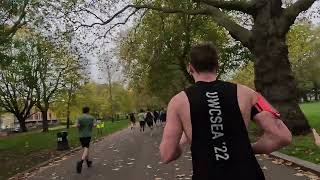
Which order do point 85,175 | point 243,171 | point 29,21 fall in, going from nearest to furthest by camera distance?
point 243,171, point 85,175, point 29,21

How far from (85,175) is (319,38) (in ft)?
271

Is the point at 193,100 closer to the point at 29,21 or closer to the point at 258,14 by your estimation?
the point at 258,14

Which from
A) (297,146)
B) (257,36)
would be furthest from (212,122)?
(257,36)

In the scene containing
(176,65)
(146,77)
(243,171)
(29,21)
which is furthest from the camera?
(146,77)

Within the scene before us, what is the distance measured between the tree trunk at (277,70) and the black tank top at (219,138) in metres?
17.3

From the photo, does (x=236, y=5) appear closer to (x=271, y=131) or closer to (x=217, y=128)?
(x=271, y=131)

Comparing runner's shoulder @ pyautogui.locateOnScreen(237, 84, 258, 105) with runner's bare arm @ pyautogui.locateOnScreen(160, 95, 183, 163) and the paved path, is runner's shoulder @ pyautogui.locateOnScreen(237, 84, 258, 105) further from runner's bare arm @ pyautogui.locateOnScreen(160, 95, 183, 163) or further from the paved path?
the paved path

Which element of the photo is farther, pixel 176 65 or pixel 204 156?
pixel 176 65

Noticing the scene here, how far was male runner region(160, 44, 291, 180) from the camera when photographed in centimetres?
338

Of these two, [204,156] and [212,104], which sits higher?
[212,104]

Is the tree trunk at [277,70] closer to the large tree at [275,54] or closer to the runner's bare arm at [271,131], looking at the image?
the large tree at [275,54]

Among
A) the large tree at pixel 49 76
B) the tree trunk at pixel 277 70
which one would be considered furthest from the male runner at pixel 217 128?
the large tree at pixel 49 76

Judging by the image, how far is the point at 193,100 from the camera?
3.46m

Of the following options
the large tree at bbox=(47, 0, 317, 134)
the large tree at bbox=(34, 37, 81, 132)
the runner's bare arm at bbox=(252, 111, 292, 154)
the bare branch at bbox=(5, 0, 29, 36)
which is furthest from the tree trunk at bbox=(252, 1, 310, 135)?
the large tree at bbox=(34, 37, 81, 132)
